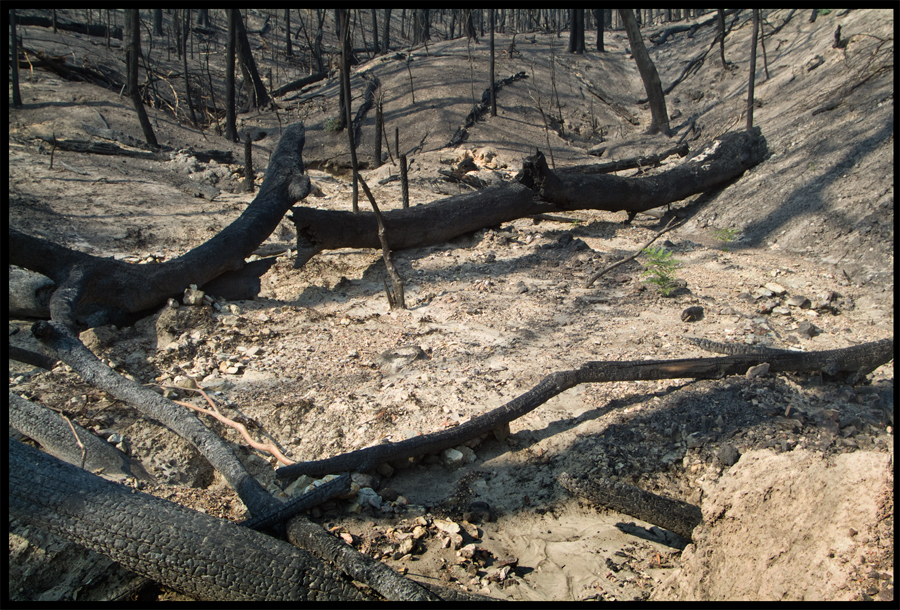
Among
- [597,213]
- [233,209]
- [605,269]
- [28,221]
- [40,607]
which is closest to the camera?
[40,607]

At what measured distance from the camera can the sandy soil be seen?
191cm

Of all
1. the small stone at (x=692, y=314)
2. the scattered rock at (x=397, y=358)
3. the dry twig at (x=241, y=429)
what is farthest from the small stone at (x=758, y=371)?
the dry twig at (x=241, y=429)

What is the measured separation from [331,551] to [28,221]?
623cm

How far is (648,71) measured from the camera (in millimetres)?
11914

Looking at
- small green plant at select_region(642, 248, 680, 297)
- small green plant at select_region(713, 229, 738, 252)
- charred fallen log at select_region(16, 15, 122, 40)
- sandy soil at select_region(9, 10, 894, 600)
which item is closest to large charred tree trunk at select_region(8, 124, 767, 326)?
sandy soil at select_region(9, 10, 894, 600)

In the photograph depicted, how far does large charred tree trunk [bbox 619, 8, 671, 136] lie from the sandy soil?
275cm

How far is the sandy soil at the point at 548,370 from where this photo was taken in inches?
75.2

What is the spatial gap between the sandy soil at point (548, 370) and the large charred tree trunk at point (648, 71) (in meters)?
2.75

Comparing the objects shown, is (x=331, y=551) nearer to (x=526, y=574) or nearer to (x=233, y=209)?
(x=526, y=574)

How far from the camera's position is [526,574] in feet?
6.81

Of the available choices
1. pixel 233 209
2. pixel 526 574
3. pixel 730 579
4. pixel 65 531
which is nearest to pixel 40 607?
pixel 65 531

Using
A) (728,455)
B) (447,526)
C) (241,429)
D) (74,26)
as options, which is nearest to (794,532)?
(728,455)

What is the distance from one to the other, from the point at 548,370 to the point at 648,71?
34.9 ft

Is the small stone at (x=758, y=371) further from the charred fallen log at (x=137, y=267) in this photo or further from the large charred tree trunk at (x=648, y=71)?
the large charred tree trunk at (x=648, y=71)
